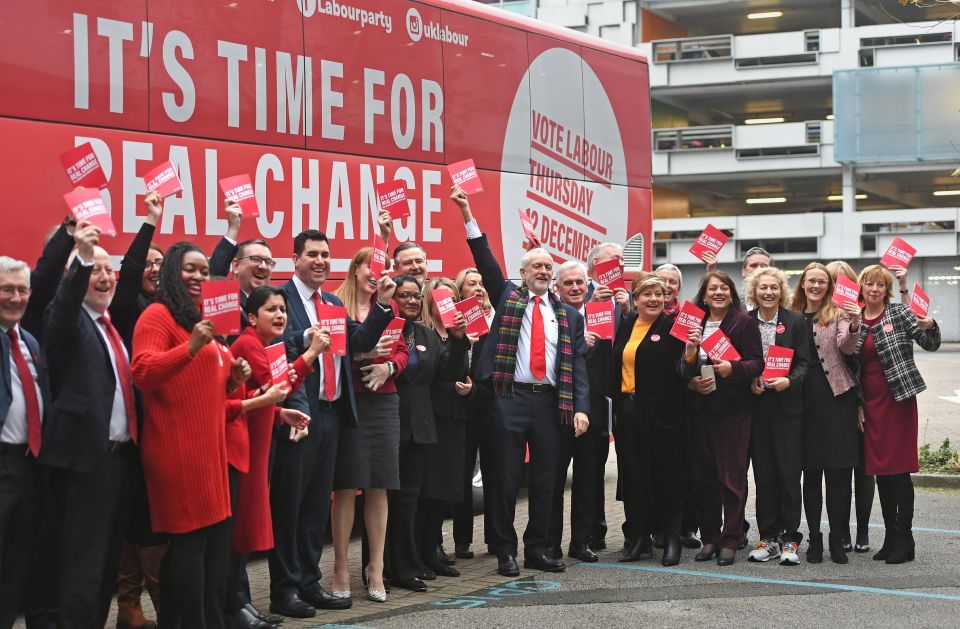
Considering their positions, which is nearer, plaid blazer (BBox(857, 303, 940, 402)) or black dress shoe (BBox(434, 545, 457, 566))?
black dress shoe (BBox(434, 545, 457, 566))

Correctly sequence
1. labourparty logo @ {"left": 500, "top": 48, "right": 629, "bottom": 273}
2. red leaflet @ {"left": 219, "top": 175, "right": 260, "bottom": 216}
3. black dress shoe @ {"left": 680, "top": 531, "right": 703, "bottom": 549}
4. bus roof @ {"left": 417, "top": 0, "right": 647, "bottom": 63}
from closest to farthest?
red leaflet @ {"left": 219, "top": 175, "right": 260, "bottom": 216}
black dress shoe @ {"left": 680, "top": 531, "right": 703, "bottom": 549}
bus roof @ {"left": 417, "top": 0, "right": 647, "bottom": 63}
labourparty logo @ {"left": 500, "top": 48, "right": 629, "bottom": 273}

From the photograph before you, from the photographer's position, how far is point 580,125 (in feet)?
39.2

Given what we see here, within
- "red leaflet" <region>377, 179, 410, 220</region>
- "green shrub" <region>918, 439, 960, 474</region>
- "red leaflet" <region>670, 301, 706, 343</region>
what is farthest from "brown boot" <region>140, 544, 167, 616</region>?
"green shrub" <region>918, 439, 960, 474</region>

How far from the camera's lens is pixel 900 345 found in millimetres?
8477

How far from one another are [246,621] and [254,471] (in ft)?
2.93

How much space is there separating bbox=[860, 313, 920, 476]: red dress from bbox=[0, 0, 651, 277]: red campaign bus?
3.25 m

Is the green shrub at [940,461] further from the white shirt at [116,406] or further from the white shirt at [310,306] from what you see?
the white shirt at [116,406]

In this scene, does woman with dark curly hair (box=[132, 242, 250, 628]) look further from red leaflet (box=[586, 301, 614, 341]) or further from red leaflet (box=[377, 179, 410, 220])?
red leaflet (box=[586, 301, 614, 341])

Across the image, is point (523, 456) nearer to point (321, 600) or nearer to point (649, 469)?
point (649, 469)

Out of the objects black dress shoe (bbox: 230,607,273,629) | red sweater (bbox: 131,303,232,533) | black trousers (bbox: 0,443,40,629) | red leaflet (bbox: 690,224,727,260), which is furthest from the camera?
red leaflet (bbox: 690,224,727,260)

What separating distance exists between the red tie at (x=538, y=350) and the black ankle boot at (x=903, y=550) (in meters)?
2.68

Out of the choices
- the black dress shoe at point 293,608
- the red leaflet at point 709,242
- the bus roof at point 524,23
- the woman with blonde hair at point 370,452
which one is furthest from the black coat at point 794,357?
the bus roof at point 524,23

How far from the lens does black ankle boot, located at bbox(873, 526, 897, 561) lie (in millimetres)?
8492

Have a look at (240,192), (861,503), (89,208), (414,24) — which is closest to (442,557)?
(240,192)
